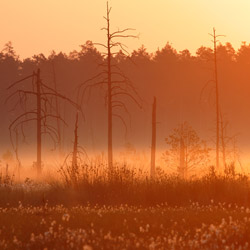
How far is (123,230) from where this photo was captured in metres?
10.6

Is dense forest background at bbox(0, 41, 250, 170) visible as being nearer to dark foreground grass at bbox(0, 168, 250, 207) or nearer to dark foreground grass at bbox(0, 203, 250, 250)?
dark foreground grass at bbox(0, 168, 250, 207)

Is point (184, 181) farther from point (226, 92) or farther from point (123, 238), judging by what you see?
point (226, 92)

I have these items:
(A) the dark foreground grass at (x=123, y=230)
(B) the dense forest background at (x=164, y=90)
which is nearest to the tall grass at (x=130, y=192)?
(A) the dark foreground grass at (x=123, y=230)

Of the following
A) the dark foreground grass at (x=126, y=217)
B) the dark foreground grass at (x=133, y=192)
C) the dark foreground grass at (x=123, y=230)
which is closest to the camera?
the dark foreground grass at (x=123, y=230)

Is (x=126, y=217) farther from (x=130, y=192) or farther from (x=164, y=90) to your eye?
(x=164, y=90)

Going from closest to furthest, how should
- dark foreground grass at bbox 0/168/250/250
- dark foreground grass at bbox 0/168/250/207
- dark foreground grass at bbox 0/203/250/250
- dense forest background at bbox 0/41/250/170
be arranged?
dark foreground grass at bbox 0/203/250/250 → dark foreground grass at bbox 0/168/250/250 → dark foreground grass at bbox 0/168/250/207 → dense forest background at bbox 0/41/250/170

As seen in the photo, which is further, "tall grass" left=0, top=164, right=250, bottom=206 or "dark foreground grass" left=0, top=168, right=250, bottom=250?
"tall grass" left=0, top=164, right=250, bottom=206

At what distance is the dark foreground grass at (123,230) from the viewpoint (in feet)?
30.9

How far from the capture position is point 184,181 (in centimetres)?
1917

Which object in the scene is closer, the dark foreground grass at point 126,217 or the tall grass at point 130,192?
the dark foreground grass at point 126,217

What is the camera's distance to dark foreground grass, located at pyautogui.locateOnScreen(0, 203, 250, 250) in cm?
943

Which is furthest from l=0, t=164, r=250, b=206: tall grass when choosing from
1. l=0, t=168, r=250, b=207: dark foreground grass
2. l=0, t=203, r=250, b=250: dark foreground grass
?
l=0, t=203, r=250, b=250: dark foreground grass

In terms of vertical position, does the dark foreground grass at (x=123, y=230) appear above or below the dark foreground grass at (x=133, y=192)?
below

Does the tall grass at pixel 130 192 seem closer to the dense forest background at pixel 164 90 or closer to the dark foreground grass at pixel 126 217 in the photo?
the dark foreground grass at pixel 126 217
